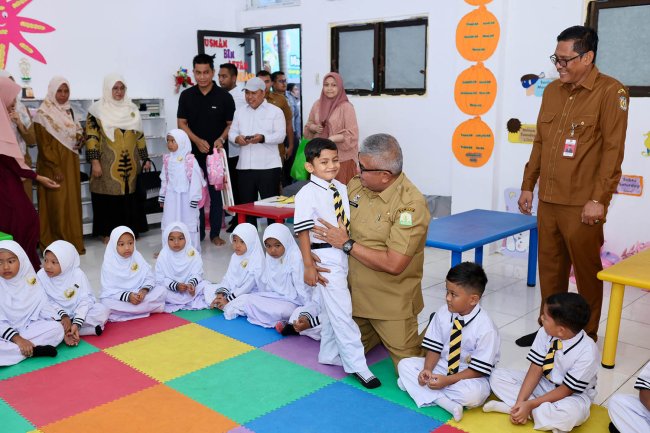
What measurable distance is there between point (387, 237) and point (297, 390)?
3.14 ft

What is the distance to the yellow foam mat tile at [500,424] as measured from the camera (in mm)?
2928

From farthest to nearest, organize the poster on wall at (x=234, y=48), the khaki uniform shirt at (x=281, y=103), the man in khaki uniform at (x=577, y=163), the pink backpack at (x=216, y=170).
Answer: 1. the poster on wall at (x=234, y=48)
2. the khaki uniform shirt at (x=281, y=103)
3. the pink backpack at (x=216, y=170)
4. the man in khaki uniform at (x=577, y=163)

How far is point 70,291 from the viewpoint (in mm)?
4129

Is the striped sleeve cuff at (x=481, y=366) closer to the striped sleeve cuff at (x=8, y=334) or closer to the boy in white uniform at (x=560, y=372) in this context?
the boy in white uniform at (x=560, y=372)

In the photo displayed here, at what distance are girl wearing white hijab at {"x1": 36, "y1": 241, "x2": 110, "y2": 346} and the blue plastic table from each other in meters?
2.36

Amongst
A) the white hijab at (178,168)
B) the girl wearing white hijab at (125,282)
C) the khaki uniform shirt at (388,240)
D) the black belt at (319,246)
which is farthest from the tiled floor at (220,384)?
the white hijab at (178,168)

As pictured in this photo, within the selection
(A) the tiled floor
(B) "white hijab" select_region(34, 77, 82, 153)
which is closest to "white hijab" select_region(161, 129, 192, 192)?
(B) "white hijab" select_region(34, 77, 82, 153)

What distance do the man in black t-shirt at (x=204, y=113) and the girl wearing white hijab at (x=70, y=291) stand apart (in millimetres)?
2610

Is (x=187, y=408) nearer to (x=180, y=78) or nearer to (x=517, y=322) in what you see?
(x=517, y=322)

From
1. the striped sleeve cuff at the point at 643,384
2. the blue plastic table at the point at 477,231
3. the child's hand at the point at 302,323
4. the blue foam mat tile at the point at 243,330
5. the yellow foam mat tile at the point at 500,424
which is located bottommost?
the blue foam mat tile at the point at 243,330

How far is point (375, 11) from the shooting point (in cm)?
770

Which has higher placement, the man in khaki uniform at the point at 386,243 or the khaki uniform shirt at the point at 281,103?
the khaki uniform shirt at the point at 281,103

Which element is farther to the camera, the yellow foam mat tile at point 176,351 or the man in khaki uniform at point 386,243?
the yellow foam mat tile at point 176,351

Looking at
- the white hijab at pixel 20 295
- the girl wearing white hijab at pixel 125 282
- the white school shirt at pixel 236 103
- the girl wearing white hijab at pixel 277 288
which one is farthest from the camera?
the white school shirt at pixel 236 103
